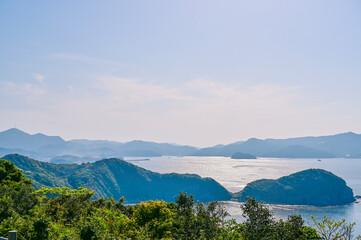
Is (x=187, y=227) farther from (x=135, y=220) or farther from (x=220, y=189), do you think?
(x=220, y=189)

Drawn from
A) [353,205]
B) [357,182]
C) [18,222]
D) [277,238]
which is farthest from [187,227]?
[357,182]

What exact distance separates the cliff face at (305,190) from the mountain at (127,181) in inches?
669

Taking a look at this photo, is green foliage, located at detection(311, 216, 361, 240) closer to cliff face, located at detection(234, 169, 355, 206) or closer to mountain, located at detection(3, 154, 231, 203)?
mountain, located at detection(3, 154, 231, 203)

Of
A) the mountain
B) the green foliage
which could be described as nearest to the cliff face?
the mountain

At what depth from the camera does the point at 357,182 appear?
164875mm

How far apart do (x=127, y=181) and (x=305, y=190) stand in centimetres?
9435

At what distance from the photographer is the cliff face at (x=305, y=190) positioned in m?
121

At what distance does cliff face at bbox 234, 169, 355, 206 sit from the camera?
120625mm

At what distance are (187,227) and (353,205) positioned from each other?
422ft

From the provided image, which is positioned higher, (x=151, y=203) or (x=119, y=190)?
(x=151, y=203)

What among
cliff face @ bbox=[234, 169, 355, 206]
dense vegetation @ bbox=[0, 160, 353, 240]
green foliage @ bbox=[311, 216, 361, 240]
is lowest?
cliff face @ bbox=[234, 169, 355, 206]

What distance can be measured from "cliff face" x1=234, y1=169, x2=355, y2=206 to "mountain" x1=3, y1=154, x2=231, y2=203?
16983mm

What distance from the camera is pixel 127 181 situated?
13912 cm

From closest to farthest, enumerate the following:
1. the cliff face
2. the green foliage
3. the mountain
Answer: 1. the green foliage
2. the cliff face
3. the mountain
